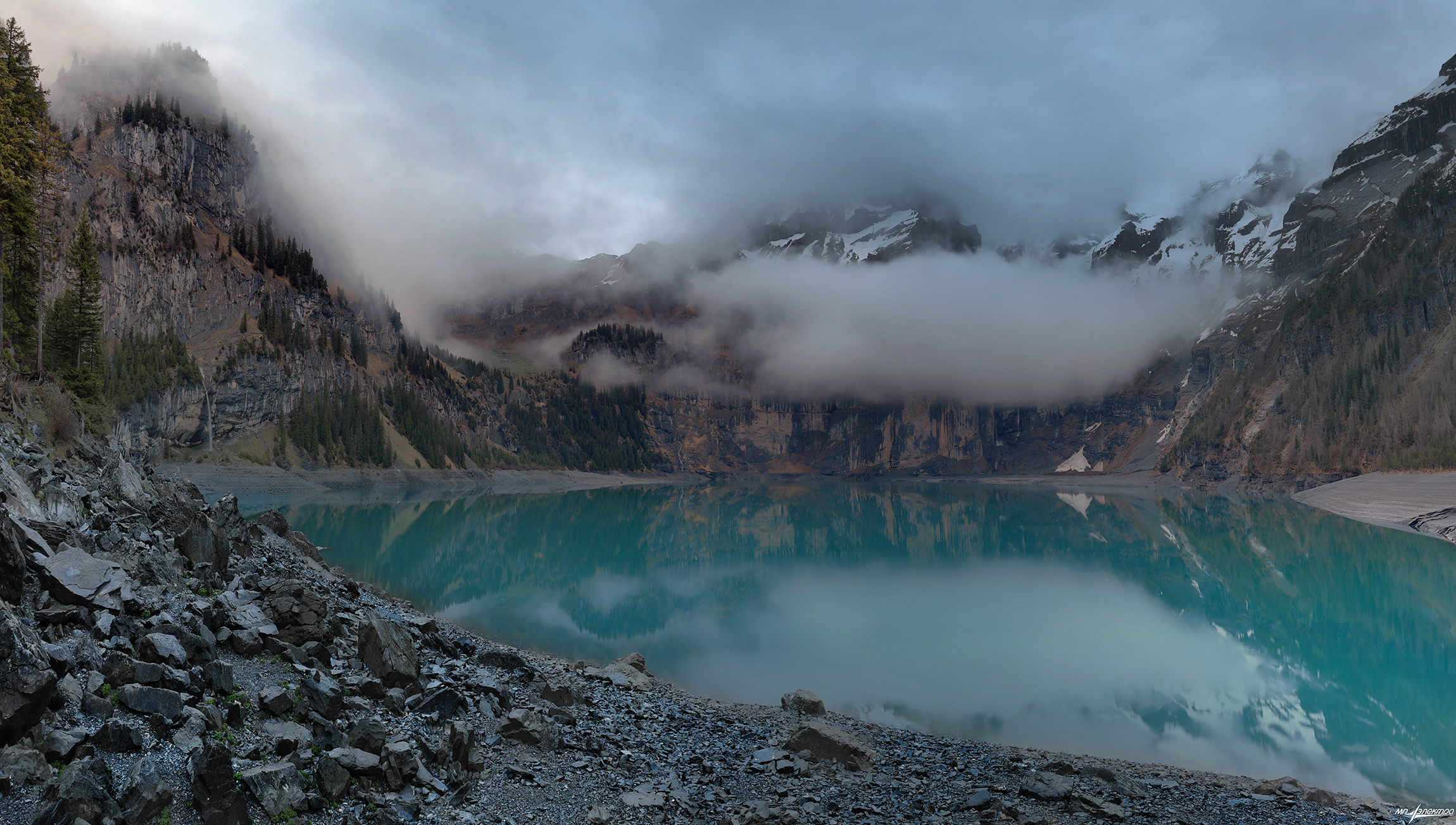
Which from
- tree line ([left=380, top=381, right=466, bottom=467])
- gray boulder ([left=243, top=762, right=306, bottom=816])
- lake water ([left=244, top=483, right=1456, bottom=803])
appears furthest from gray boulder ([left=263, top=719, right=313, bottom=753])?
tree line ([left=380, top=381, right=466, bottom=467])

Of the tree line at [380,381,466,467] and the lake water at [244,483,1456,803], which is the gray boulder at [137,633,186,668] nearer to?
the lake water at [244,483,1456,803]

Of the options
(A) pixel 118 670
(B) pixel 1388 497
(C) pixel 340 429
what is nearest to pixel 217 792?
(A) pixel 118 670

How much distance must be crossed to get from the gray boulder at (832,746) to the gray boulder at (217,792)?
27.3ft

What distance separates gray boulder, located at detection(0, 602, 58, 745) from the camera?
5.62 m

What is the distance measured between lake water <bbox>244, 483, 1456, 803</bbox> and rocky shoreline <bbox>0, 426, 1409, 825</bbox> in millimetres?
4382

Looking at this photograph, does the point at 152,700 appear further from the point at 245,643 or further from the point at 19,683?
the point at 245,643

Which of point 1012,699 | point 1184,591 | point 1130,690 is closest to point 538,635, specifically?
point 1012,699

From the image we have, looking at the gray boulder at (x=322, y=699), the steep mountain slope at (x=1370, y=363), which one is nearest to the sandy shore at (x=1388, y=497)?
the steep mountain slope at (x=1370, y=363)

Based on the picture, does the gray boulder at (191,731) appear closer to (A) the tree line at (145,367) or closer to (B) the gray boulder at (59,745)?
(B) the gray boulder at (59,745)

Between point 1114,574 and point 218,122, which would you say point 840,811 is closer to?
point 1114,574

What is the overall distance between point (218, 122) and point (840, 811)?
198m

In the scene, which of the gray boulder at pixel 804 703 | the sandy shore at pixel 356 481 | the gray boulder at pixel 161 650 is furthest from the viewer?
the sandy shore at pixel 356 481

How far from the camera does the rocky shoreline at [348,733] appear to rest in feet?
20.4

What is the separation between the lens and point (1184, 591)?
38750 mm
